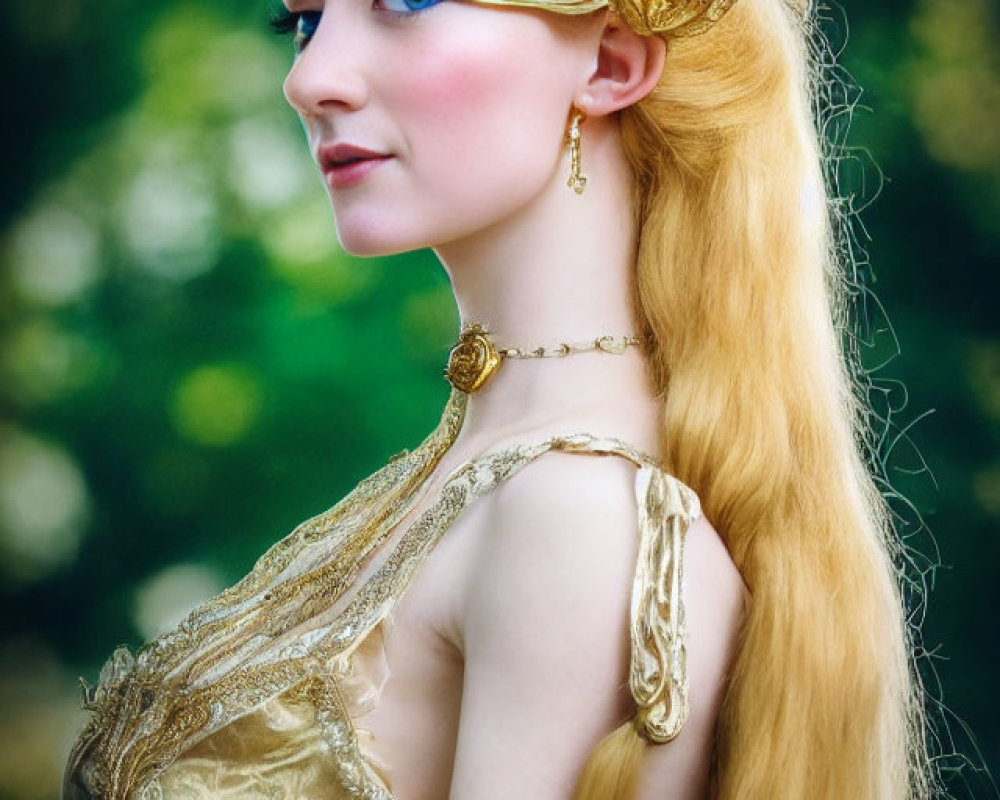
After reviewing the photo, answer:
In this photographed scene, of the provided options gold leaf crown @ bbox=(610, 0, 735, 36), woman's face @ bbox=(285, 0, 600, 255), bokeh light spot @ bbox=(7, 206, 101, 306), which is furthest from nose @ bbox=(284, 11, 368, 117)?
bokeh light spot @ bbox=(7, 206, 101, 306)

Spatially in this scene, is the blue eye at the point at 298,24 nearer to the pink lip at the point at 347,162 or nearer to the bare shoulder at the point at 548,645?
the pink lip at the point at 347,162

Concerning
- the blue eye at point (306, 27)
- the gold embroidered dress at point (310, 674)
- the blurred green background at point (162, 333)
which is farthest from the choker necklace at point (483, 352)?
the blurred green background at point (162, 333)

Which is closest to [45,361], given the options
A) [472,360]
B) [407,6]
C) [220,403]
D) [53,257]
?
[53,257]

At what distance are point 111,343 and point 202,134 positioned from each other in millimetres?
469

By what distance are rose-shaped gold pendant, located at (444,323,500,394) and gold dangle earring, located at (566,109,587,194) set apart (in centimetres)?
16

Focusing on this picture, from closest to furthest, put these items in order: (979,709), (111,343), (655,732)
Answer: (655,732) < (979,709) < (111,343)

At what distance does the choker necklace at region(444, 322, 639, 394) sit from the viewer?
1360 millimetres

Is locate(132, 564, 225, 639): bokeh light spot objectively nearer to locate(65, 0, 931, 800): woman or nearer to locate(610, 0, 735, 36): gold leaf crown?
locate(65, 0, 931, 800): woman

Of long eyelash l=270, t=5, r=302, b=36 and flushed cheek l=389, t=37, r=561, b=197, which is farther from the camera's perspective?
long eyelash l=270, t=5, r=302, b=36

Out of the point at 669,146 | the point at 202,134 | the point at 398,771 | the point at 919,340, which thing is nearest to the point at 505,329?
the point at 669,146

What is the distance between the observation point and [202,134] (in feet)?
10.0

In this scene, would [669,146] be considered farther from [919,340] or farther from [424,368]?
[424,368]

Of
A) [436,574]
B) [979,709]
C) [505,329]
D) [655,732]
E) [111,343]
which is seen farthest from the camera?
[111,343]

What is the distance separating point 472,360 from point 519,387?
7 centimetres
